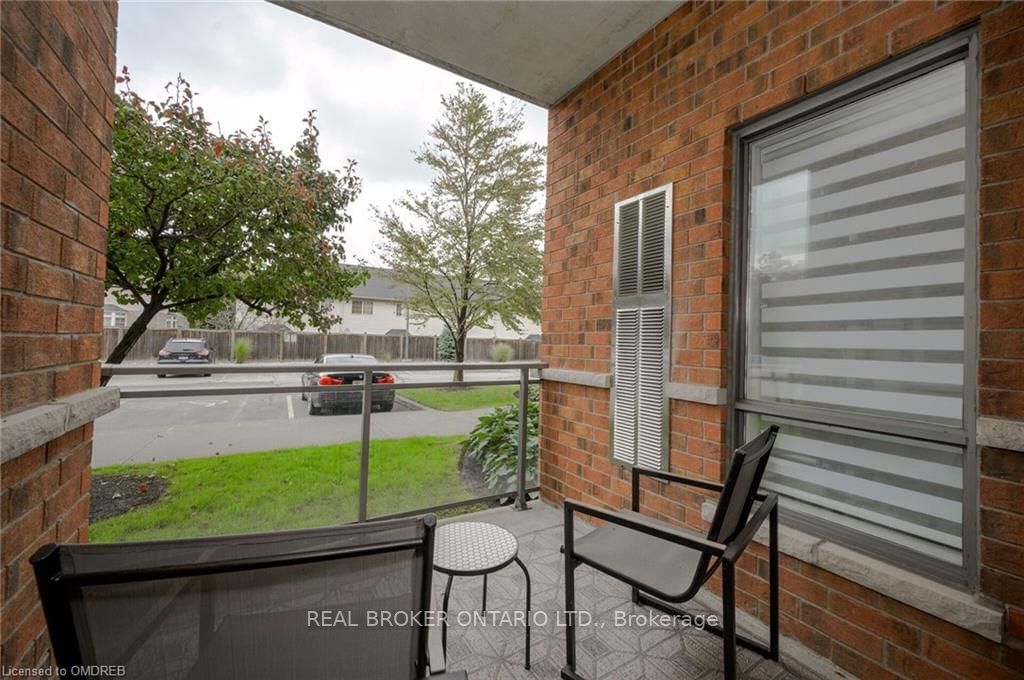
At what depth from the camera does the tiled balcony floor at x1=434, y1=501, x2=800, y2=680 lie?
5.36 feet

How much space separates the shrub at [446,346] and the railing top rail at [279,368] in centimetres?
593

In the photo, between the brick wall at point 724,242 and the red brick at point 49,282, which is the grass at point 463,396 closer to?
the brick wall at point 724,242

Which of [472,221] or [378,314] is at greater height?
[472,221]

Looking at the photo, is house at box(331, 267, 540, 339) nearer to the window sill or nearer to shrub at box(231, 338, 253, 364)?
shrub at box(231, 338, 253, 364)

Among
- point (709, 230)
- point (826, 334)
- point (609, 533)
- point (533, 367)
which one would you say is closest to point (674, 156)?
point (709, 230)

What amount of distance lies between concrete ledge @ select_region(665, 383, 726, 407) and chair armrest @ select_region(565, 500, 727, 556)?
86 cm

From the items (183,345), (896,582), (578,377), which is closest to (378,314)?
(183,345)

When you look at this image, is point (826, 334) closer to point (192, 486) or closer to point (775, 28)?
point (775, 28)

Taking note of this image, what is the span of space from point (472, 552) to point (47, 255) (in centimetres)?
158

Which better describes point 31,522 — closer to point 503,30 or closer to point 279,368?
point 279,368

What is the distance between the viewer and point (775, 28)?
1.90 meters

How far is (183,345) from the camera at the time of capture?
3.94 m

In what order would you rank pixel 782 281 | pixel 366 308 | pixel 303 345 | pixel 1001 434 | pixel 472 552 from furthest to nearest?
1. pixel 366 308
2. pixel 303 345
3. pixel 782 281
4. pixel 472 552
5. pixel 1001 434

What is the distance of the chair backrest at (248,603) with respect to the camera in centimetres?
65
